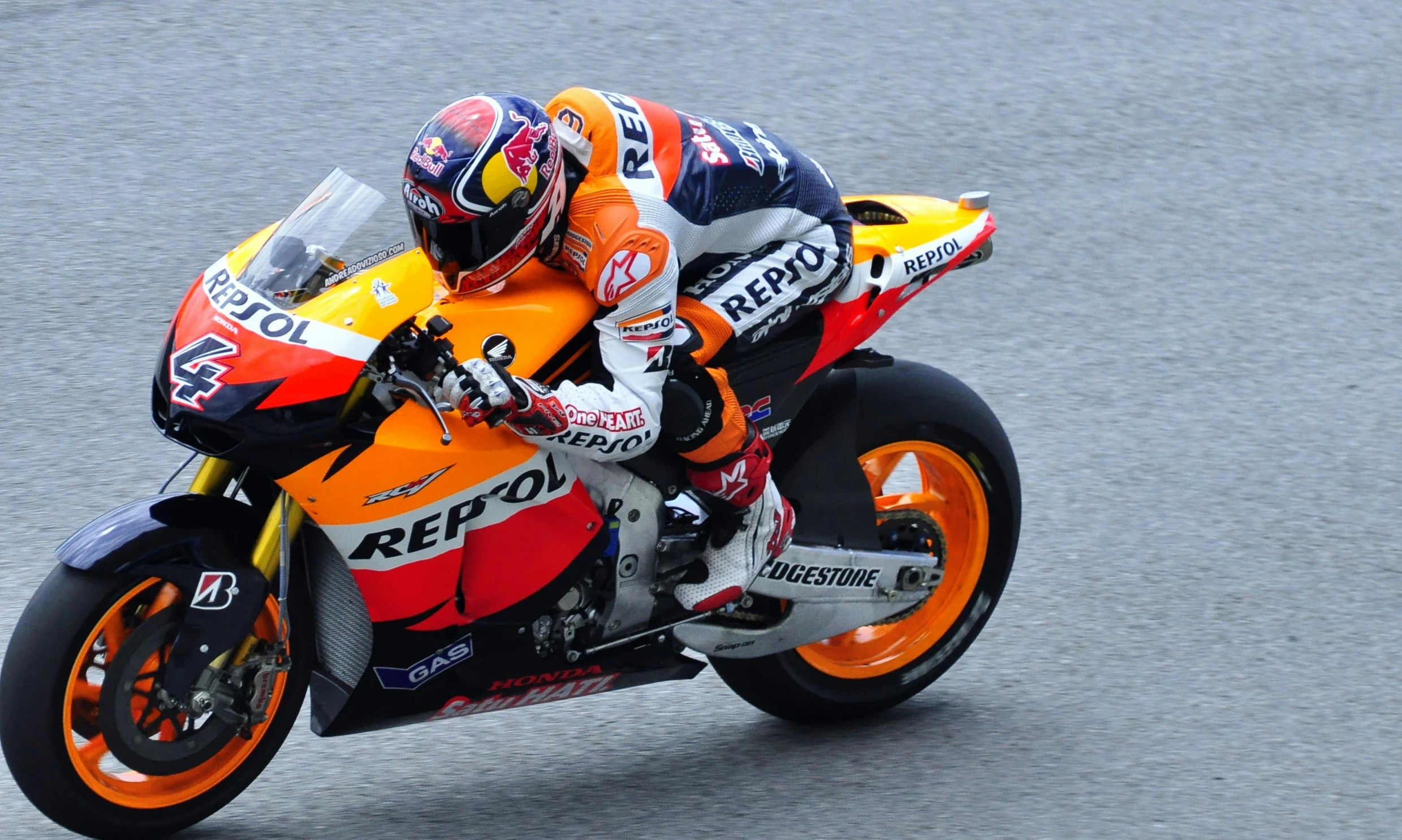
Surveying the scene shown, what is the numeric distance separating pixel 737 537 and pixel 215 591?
3.87 feet

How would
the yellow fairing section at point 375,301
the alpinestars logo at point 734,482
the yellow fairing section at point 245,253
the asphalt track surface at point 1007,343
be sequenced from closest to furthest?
1. the yellow fairing section at point 375,301
2. the yellow fairing section at point 245,253
3. the alpinestars logo at point 734,482
4. the asphalt track surface at point 1007,343

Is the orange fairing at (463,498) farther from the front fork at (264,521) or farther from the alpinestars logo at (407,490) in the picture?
the front fork at (264,521)

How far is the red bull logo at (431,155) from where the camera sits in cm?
358

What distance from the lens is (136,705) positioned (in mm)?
3713

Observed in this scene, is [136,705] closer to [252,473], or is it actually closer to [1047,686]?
[252,473]

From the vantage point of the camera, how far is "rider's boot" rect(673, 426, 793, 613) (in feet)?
13.6

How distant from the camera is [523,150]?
365 centimetres

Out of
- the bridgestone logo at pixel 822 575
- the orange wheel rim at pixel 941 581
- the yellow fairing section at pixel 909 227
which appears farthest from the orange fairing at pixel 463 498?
the orange wheel rim at pixel 941 581

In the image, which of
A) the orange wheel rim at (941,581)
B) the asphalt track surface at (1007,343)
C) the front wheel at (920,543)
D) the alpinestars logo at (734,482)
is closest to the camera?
the alpinestars logo at (734,482)

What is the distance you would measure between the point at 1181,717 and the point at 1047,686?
357 mm

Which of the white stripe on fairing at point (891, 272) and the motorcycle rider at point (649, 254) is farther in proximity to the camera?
the white stripe on fairing at point (891, 272)

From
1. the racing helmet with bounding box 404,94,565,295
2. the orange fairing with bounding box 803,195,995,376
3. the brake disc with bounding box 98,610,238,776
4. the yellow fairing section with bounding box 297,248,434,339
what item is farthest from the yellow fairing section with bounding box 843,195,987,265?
the brake disc with bounding box 98,610,238,776

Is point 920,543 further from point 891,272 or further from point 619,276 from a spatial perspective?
point 619,276

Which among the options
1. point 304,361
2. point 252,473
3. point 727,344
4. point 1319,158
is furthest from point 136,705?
point 1319,158
